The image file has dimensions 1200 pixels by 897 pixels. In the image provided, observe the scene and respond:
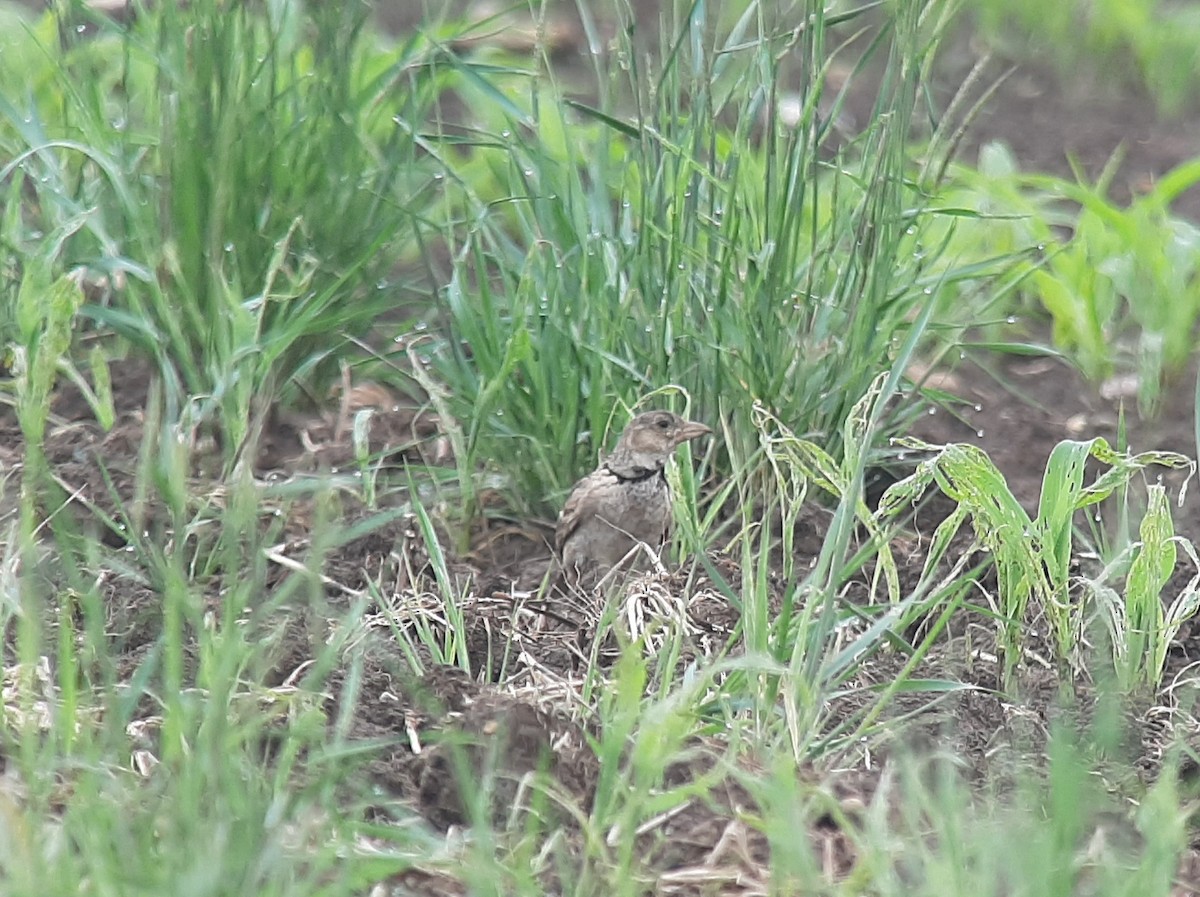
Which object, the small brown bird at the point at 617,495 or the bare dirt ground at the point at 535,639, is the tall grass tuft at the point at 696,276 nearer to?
the small brown bird at the point at 617,495

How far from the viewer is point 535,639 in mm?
4027

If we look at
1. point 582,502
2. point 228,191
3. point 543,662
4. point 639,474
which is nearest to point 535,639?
point 543,662

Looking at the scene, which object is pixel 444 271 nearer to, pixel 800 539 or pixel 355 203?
pixel 355 203

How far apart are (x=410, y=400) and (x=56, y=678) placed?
1947 mm

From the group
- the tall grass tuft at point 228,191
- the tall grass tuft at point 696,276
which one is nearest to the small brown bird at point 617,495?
the tall grass tuft at point 696,276

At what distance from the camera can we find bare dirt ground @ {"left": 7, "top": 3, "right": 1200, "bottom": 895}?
3230 millimetres

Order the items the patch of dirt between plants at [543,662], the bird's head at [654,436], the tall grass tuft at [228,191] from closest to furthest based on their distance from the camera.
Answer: the patch of dirt between plants at [543,662], the bird's head at [654,436], the tall grass tuft at [228,191]

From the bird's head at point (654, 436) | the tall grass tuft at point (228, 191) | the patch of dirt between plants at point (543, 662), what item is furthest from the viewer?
the tall grass tuft at point (228, 191)

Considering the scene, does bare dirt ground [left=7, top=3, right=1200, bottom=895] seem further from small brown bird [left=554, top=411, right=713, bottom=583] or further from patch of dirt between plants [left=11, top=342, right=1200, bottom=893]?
small brown bird [left=554, top=411, right=713, bottom=583]

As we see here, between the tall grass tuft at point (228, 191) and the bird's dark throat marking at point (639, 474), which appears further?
the tall grass tuft at point (228, 191)

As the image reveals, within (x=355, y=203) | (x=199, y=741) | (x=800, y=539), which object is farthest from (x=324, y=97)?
(x=199, y=741)

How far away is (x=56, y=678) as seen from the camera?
11.9ft

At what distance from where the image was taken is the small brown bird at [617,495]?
4391 mm

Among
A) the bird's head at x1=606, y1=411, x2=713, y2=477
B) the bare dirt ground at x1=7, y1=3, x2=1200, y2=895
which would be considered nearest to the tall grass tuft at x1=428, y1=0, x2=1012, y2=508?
the bird's head at x1=606, y1=411, x2=713, y2=477
